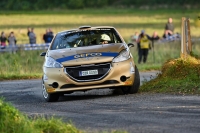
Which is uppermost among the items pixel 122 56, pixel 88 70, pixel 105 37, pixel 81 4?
pixel 105 37

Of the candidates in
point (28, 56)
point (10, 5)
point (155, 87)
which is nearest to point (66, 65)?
point (155, 87)

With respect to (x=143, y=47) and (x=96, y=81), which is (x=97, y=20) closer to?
(x=143, y=47)

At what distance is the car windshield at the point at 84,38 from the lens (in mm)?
18516

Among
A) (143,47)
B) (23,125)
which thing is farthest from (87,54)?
(143,47)

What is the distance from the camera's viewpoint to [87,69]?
56.3ft

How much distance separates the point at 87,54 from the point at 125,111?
3442 mm

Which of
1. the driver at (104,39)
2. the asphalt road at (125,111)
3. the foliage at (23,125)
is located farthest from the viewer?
the driver at (104,39)

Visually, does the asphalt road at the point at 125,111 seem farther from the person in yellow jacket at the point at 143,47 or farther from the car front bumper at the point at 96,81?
the person in yellow jacket at the point at 143,47

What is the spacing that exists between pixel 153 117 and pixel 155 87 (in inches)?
219

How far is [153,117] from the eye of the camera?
13.0 m

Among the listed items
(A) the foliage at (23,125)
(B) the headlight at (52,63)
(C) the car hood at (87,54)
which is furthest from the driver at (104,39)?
(A) the foliage at (23,125)

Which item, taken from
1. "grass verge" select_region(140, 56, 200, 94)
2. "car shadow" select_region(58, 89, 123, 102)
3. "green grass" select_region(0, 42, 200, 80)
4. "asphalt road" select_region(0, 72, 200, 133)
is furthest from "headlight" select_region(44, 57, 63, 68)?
"green grass" select_region(0, 42, 200, 80)

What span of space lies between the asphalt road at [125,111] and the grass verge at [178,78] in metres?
0.61

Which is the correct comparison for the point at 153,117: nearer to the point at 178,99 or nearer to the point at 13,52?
the point at 178,99
